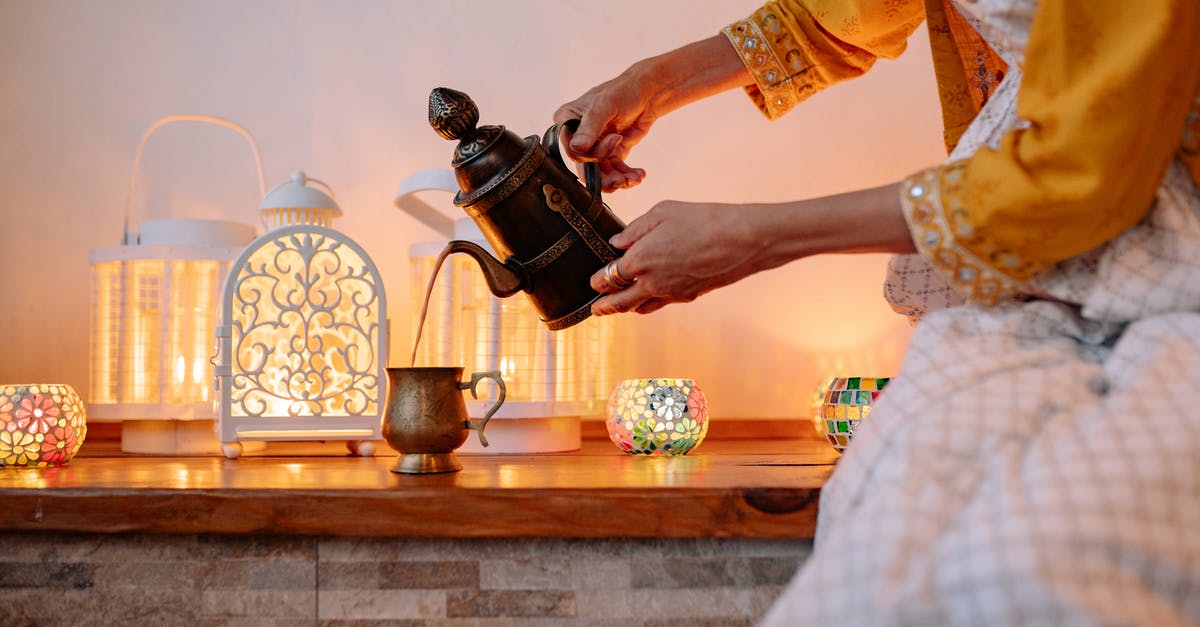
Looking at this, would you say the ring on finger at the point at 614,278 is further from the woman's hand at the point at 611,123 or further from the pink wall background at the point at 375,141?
the pink wall background at the point at 375,141

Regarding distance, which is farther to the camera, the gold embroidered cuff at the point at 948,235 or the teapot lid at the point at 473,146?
the teapot lid at the point at 473,146

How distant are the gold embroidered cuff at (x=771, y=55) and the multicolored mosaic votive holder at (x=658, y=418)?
0.39 meters

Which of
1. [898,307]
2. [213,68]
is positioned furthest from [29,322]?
[898,307]

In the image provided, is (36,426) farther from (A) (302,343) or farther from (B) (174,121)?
(B) (174,121)

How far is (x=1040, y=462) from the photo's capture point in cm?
56

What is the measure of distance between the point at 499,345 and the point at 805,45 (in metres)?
0.55

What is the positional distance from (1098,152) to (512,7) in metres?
1.21

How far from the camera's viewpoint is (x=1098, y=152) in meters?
0.64

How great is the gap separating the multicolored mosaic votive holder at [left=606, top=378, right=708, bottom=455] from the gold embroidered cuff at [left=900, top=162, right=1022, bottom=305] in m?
0.59

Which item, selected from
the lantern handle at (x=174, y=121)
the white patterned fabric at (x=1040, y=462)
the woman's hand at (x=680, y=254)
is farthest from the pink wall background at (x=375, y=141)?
the white patterned fabric at (x=1040, y=462)

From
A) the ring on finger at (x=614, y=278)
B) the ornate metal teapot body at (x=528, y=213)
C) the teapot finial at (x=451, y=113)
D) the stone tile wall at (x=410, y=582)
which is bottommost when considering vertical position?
the stone tile wall at (x=410, y=582)

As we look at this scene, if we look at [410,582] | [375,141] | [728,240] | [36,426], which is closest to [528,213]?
[728,240]

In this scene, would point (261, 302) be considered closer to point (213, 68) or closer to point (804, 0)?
point (213, 68)

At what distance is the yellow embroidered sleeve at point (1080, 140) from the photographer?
634mm
